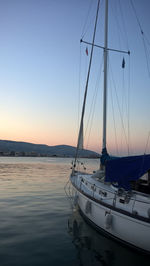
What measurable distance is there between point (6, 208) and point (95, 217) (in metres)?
6.25

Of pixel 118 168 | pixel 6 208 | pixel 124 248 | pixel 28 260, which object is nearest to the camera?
pixel 28 260

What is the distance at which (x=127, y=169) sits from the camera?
8.03 meters

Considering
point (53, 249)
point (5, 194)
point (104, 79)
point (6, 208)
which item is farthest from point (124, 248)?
point (5, 194)

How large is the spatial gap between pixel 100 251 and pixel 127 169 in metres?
3.13

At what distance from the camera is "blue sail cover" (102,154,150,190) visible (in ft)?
24.9

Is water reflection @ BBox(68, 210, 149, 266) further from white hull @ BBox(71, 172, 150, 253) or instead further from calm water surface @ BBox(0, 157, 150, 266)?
white hull @ BBox(71, 172, 150, 253)

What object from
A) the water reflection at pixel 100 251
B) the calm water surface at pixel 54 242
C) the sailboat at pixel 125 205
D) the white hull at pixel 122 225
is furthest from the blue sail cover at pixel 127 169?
the calm water surface at pixel 54 242

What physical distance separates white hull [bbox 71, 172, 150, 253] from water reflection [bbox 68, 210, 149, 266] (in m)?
0.34

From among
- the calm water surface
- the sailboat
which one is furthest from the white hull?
A: the calm water surface

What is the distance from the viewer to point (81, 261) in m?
6.39

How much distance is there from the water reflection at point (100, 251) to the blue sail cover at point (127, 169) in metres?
2.20

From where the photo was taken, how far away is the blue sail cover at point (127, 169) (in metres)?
7.58

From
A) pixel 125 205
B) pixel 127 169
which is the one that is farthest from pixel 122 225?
pixel 127 169

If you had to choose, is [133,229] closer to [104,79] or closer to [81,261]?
[81,261]
